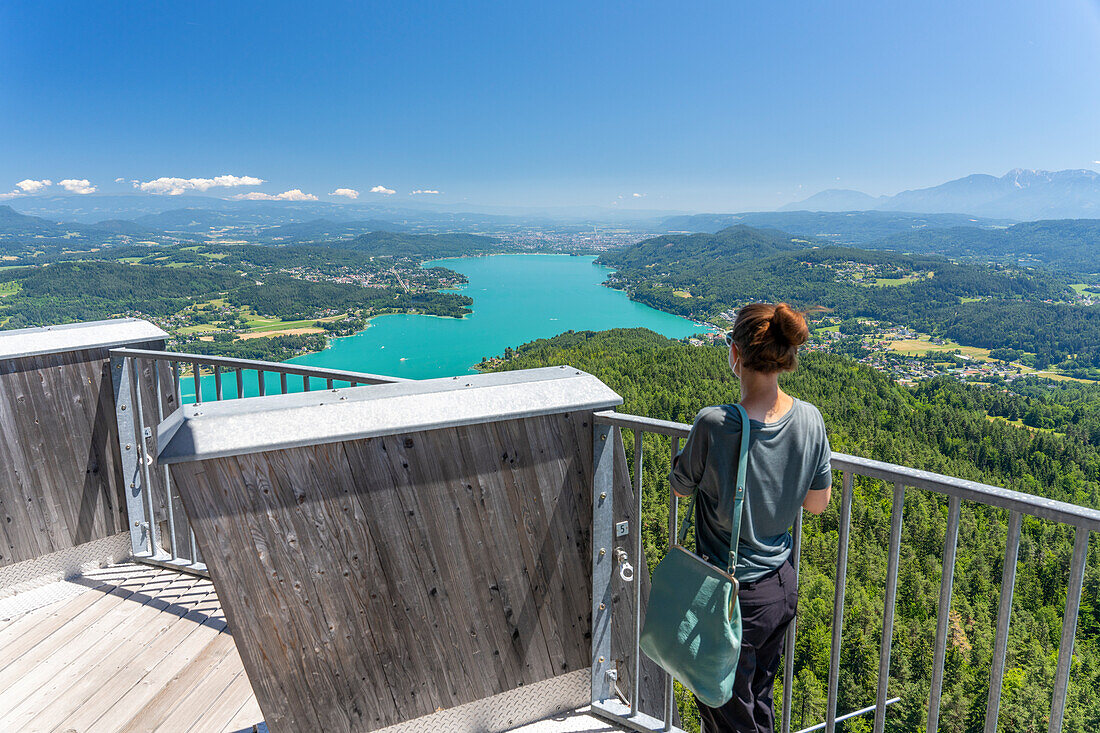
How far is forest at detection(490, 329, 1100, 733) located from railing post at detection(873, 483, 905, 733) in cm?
717

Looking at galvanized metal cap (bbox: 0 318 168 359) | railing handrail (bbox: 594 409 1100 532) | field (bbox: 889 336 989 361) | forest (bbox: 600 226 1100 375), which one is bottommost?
field (bbox: 889 336 989 361)

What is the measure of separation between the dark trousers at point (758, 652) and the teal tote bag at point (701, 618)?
0.10 metres

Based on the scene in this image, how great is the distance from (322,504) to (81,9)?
148m

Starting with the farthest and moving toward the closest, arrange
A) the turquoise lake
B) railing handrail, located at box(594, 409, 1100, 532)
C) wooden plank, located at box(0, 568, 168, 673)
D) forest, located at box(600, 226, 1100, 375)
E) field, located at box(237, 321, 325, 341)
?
forest, located at box(600, 226, 1100, 375), the turquoise lake, field, located at box(237, 321, 325, 341), wooden plank, located at box(0, 568, 168, 673), railing handrail, located at box(594, 409, 1100, 532)

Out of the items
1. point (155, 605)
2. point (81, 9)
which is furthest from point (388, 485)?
point (81, 9)

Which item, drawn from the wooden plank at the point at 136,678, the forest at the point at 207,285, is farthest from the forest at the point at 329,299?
the wooden plank at the point at 136,678

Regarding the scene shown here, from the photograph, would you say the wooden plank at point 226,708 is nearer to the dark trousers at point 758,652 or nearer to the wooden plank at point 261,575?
the wooden plank at point 261,575

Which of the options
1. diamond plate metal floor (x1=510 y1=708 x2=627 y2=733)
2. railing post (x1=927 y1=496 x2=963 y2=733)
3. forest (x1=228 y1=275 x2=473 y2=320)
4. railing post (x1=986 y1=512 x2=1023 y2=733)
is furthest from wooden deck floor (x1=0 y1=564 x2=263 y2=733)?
forest (x1=228 y1=275 x2=473 y2=320)

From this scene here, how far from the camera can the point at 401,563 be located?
5.70 feet

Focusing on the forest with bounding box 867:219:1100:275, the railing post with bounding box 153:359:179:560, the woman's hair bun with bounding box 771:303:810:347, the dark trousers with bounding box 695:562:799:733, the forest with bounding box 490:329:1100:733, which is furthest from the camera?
the forest with bounding box 867:219:1100:275

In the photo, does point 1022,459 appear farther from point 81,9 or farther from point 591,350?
point 81,9

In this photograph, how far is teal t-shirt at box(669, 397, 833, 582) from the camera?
137 centimetres

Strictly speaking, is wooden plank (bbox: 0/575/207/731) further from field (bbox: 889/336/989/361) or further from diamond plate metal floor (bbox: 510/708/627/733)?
field (bbox: 889/336/989/361)

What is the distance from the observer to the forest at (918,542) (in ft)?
79.2
